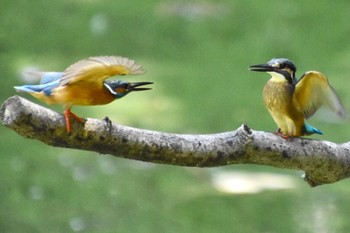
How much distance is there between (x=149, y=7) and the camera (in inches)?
210

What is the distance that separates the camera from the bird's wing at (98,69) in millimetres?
1586

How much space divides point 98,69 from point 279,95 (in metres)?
0.55

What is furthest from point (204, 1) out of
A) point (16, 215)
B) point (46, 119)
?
point (46, 119)

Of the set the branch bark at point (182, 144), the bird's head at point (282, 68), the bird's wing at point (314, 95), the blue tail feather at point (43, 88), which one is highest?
the bird's head at point (282, 68)

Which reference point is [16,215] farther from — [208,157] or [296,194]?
[208,157]

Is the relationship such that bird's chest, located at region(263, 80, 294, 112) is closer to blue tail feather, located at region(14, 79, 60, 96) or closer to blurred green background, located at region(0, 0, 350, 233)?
blue tail feather, located at region(14, 79, 60, 96)

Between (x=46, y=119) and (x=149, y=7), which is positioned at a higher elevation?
(x=149, y=7)

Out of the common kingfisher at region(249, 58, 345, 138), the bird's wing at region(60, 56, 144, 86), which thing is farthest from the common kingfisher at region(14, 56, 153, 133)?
the common kingfisher at region(249, 58, 345, 138)

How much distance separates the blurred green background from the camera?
3605mm

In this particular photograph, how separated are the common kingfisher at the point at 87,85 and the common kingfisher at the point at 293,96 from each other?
395 millimetres

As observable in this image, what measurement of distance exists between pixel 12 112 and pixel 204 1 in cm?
389

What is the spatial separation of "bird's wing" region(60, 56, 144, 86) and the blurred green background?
1.83 meters

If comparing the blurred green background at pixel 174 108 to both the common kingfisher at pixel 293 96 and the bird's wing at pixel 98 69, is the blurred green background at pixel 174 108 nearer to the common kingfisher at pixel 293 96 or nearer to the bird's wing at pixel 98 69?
the common kingfisher at pixel 293 96

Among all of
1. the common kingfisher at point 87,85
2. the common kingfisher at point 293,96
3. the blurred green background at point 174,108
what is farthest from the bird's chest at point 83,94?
the blurred green background at point 174,108
